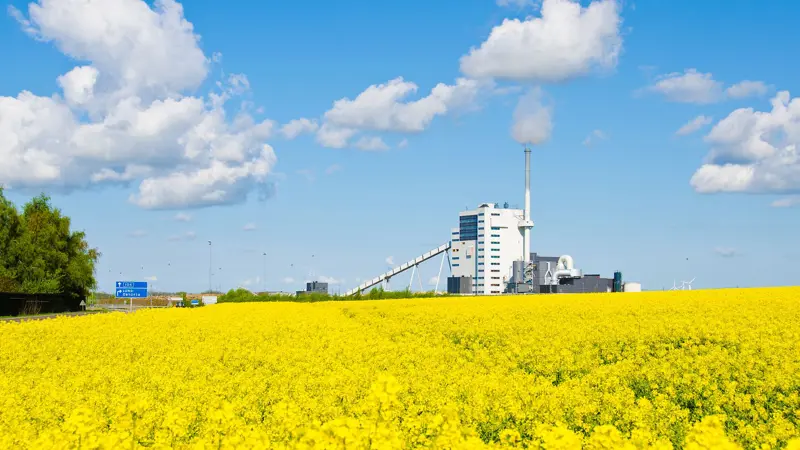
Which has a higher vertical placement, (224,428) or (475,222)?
(475,222)

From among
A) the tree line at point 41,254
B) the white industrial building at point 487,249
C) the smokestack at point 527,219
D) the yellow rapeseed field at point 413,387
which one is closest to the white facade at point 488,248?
the white industrial building at point 487,249

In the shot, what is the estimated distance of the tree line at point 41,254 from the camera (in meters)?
80.6

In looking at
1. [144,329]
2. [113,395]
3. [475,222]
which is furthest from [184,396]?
[475,222]

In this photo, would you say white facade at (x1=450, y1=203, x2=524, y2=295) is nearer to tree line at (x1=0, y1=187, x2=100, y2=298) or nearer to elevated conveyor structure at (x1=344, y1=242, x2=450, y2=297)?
elevated conveyor structure at (x1=344, y1=242, x2=450, y2=297)

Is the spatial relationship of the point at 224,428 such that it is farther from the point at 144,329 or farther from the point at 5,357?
the point at 144,329

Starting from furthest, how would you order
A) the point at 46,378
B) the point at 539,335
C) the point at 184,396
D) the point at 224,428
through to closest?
the point at 539,335 < the point at 46,378 < the point at 184,396 < the point at 224,428

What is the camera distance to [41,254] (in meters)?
82.2

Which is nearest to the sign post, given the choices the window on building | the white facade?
the white facade

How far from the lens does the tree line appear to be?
80.6 meters

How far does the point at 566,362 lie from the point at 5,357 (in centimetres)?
1466

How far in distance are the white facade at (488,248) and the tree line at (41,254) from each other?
4354 inches

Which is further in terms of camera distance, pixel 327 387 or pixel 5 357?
pixel 5 357

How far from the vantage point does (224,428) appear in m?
8.60

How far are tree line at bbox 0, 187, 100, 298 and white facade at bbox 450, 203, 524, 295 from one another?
11060 centimetres
